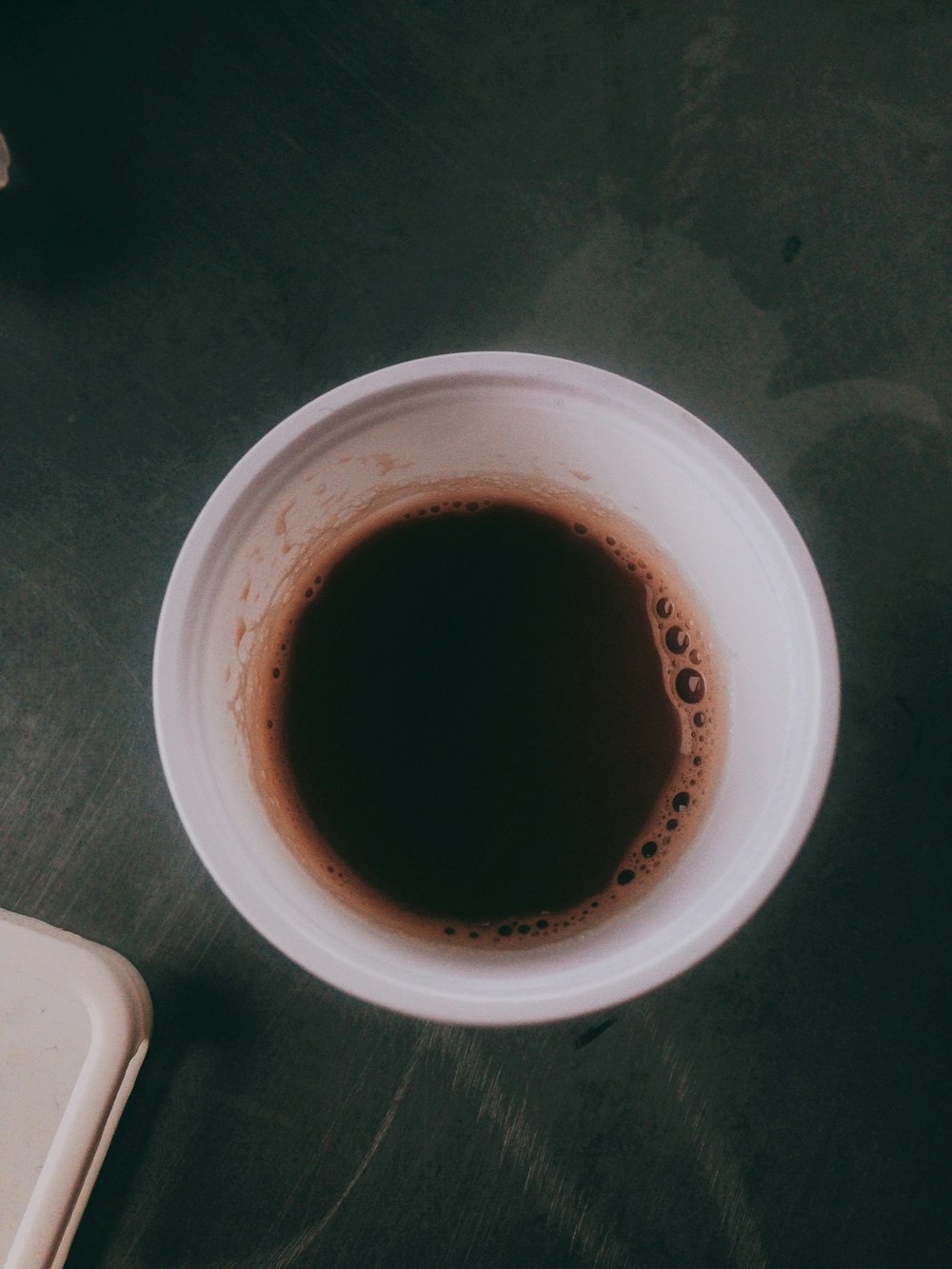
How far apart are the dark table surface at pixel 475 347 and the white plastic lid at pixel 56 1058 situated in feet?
0.16

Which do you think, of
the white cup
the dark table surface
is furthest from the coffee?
the dark table surface

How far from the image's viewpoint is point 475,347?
82 cm

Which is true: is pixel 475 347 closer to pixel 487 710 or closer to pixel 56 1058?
pixel 487 710

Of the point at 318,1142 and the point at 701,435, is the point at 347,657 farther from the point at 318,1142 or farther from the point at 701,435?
the point at 318,1142

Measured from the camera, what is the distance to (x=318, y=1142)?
0.77 meters

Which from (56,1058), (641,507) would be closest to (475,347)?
(641,507)

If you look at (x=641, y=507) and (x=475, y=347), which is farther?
(x=475, y=347)

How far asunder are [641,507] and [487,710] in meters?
0.21

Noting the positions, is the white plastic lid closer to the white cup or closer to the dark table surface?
the dark table surface

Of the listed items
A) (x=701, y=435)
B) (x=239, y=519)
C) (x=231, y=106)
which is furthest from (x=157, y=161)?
(x=701, y=435)

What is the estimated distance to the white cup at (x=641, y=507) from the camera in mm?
476

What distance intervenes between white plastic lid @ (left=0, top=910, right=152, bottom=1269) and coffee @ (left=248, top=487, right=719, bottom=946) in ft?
0.81

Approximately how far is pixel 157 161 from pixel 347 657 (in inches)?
21.0

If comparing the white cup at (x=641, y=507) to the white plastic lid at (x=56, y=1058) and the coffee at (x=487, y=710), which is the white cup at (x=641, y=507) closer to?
the coffee at (x=487, y=710)
